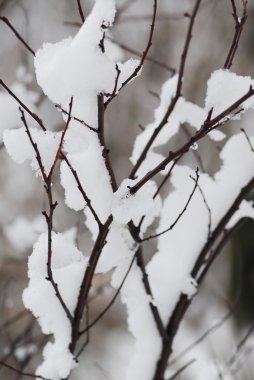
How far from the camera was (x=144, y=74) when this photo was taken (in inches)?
259

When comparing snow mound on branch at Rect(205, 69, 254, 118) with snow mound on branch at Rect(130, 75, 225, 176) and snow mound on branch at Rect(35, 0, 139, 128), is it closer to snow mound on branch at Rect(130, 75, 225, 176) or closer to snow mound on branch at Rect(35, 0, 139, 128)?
snow mound on branch at Rect(35, 0, 139, 128)

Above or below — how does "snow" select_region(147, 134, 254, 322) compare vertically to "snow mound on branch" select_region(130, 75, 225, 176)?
below

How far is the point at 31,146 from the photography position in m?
0.83

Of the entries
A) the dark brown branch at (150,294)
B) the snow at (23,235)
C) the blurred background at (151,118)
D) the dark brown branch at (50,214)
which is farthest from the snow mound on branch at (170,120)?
the blurred background at (151,118)

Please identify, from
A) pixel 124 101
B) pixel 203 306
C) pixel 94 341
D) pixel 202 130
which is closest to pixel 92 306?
pixel 94 341

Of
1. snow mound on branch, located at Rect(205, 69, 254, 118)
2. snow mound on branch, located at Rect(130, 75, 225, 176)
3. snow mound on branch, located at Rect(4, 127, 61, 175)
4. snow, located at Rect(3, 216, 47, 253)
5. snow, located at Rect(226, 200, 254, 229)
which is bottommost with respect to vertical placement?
snow mound on branch, located at Rect(205, 69, 254, 118)

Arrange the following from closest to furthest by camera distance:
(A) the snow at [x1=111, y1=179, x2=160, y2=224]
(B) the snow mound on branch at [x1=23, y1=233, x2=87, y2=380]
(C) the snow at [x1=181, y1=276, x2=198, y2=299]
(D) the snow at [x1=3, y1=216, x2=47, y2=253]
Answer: (A) the snow at [x1=111, y1=179, x2=160, y2=224] → (B) the snow mound on branch at [x1=23, y1=233, x2=87, y2=380] → (C) the snow at [x1=181, y1=276, x2=198, y2=299] → (D) the snow at [x1=3, y1=216, x2=47, y2=253]

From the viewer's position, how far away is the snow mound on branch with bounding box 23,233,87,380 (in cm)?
100

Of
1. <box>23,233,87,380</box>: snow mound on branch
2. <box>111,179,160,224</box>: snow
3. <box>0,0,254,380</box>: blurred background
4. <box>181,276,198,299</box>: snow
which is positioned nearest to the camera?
<box>111,179,160,224</box>: snow

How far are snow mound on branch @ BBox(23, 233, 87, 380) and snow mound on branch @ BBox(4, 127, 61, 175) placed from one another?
0.77 ft

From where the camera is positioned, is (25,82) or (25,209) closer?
(25,82)

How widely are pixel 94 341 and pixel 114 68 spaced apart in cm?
525

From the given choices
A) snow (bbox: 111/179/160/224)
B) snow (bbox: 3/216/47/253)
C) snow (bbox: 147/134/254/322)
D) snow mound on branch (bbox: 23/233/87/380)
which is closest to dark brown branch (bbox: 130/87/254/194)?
snow (bbox: 111/179/160/224)

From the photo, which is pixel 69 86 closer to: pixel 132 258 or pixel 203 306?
pixel 132 258
